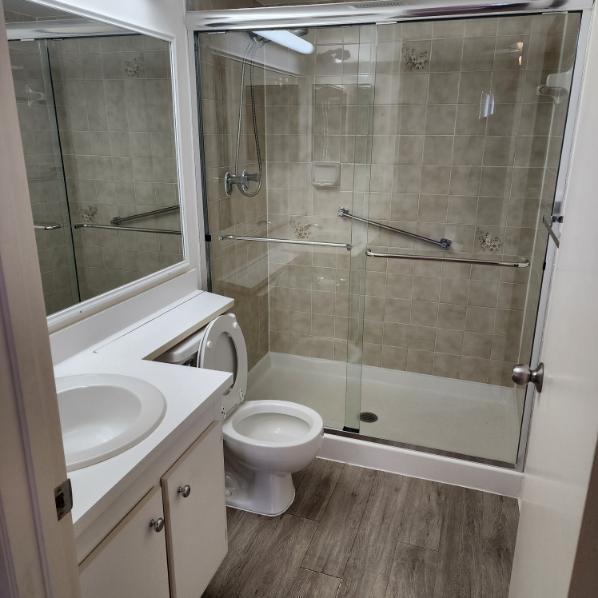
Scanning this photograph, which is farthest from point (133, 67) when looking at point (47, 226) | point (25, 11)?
point (47, 226)

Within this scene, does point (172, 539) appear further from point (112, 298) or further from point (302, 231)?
point (302, 231)

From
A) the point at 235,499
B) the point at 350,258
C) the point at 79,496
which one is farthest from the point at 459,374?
the point at 79,496

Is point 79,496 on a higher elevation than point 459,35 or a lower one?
lower

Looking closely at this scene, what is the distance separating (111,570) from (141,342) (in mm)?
892

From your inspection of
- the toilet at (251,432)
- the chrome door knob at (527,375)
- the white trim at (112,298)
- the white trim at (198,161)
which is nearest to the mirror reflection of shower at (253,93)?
the white trim at (198,161)

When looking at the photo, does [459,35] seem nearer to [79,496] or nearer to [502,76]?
[502,76]

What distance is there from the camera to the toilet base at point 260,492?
87.6 inches

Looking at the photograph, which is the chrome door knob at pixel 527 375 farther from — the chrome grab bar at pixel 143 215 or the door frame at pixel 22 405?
the chrome grab bar at pixel 143 215

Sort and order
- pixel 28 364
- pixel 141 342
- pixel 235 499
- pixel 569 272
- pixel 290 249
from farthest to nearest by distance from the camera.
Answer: pixel 290 249, pixel 235 499, pixel 141 342, pixel 569 272, pixel 28 364

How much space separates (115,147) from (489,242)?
6.90 feet

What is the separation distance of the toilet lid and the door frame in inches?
50.8

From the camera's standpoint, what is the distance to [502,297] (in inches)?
120

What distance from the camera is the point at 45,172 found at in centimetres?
167

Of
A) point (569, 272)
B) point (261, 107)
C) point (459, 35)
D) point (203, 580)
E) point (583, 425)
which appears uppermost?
point (459, 35)
